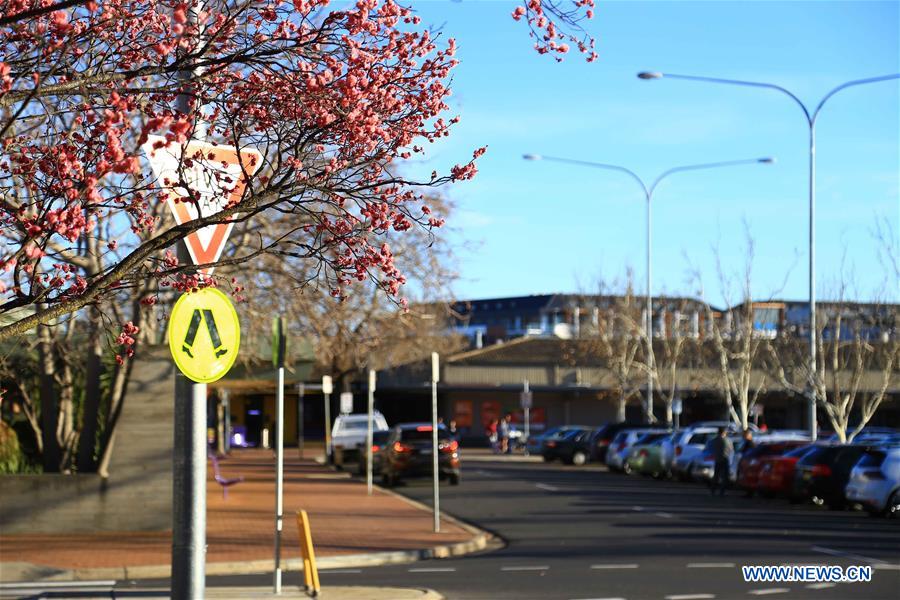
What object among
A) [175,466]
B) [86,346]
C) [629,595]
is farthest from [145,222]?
[86,346]

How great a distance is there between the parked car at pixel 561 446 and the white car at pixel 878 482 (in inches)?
1065

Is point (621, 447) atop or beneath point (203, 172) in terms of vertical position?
beneath

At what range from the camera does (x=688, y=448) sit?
125ft

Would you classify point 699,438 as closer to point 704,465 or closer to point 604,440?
point 704,465

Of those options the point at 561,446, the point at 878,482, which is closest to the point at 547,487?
the point at 878,482

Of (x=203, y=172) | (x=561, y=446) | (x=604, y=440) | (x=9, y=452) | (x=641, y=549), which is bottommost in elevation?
(x=561, y=446)

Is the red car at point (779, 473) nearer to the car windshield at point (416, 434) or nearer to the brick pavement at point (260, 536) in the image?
the brick pavement at point (260, 536)

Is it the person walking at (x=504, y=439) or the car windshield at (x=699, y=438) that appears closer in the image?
the car windshield at (x=699, y=438)

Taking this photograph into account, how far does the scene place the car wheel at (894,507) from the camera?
2363 cm

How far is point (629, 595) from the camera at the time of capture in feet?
43.9

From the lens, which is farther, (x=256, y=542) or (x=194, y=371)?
(x=256, y=542)

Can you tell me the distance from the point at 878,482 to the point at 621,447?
20.0 meters

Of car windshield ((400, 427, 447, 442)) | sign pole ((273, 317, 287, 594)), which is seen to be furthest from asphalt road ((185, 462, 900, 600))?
car windshield ((400, 427, 447, 442))

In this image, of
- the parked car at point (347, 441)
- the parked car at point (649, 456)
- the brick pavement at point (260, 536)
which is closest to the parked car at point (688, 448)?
the parked car at point (649, 456)
